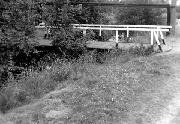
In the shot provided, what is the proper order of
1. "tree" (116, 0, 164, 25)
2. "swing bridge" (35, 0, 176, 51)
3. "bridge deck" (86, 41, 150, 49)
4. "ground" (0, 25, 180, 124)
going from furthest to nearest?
"tree" (116, 0, 164, 25)
"bridge deck" (86, 41, 150, 49)
"swing bridge" (35, 0, 176, 51)
"ground" (0, 25, 180, 124)

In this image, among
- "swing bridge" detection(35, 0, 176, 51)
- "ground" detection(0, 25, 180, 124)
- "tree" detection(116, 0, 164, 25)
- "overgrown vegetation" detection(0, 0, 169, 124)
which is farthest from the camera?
"tree" detection(116, 0, 164, 25)

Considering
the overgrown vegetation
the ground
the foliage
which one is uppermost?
the foliage

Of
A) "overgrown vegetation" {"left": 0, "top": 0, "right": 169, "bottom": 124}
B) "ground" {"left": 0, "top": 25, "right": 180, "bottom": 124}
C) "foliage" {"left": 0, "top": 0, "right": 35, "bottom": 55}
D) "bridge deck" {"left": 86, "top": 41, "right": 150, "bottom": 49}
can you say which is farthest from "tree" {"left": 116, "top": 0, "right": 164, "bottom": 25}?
"ground" {"left": 0, "top": 25, "right": 180, "bottom": 124}

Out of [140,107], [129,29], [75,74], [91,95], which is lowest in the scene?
[140,107]

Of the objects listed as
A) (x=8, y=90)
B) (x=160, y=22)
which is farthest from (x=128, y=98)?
(x=160, y=22)

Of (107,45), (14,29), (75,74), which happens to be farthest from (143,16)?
(75,74)

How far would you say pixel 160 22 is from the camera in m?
22.6

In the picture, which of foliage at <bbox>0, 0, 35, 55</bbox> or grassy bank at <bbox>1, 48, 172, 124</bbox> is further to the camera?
foliage at <bbox>0, 0, 35, 55</bbox>

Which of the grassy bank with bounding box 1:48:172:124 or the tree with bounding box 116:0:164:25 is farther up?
the tree with bounding box 116:0:164:25

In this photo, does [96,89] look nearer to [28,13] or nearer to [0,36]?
[0,36]

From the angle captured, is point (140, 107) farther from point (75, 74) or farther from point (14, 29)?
point (14, 29)

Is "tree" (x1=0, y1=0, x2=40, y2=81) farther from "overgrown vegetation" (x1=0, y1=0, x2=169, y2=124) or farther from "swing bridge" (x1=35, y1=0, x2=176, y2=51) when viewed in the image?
"swing bridge" (x1=35, y1=0, x2=176, y2=51)

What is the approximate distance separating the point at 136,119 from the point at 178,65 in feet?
17.8

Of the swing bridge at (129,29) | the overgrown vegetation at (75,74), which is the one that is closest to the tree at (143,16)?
the swing bridge at (129,29)
